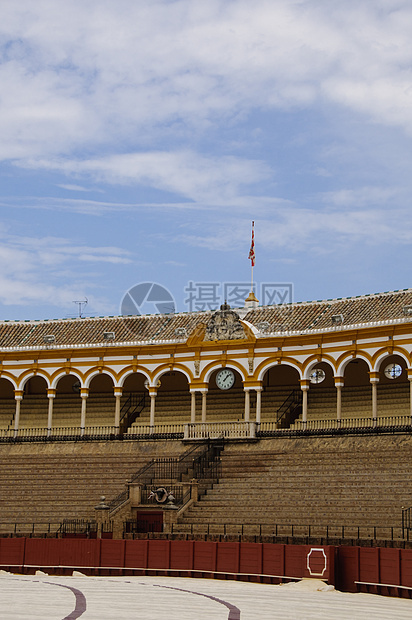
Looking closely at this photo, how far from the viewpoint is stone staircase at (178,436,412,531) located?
32.2 m

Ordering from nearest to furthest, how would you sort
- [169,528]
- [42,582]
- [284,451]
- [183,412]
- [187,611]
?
[187,611], [42,582], [169,528], [284,451], [183,412]

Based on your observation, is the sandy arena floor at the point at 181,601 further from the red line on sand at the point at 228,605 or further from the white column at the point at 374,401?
the white column at the point at 374,401

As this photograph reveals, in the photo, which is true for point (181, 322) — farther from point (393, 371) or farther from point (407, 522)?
point (407, 522)

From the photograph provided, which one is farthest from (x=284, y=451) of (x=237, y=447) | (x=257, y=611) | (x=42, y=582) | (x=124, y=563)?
(x=257, y=611)

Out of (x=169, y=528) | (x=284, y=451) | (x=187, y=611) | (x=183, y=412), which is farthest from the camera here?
(x=183, y=412)

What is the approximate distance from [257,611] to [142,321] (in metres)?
29.2

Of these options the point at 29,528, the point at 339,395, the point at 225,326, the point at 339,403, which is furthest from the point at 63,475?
the point at 339,395

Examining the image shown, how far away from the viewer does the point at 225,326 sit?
4519 centimetres

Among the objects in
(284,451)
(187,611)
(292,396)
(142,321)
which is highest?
(142,321)

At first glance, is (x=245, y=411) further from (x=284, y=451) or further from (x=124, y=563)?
(x=124, y=563)

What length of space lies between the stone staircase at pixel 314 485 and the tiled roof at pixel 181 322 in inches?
236

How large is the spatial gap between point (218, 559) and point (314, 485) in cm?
700

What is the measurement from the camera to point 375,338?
41.3m

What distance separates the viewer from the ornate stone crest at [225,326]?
147 feet
